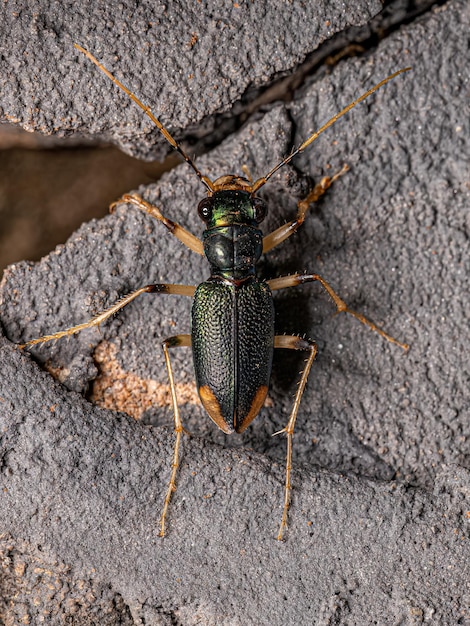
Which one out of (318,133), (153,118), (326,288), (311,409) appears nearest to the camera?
(153,118)

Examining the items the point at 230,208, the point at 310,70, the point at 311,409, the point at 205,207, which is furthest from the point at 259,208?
the point at 311,409

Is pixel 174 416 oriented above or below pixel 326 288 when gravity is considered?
below

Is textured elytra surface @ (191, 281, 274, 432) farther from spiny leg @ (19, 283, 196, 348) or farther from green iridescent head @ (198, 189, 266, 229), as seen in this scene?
green iridescent head @ (198, 189, 266, 229)

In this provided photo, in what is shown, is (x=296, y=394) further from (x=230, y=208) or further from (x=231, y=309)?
(x=230, y=208)

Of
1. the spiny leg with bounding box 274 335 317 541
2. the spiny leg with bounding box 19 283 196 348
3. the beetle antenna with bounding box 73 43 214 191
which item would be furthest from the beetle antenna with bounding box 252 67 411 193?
the spiny leg with bounding box 274 335 317 541

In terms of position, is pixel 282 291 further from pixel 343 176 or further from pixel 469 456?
pixel 469 456

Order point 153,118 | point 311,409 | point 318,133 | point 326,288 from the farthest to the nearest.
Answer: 1. point 311,409
2. point 326,288
3. point 318,133
4. point 153,118
